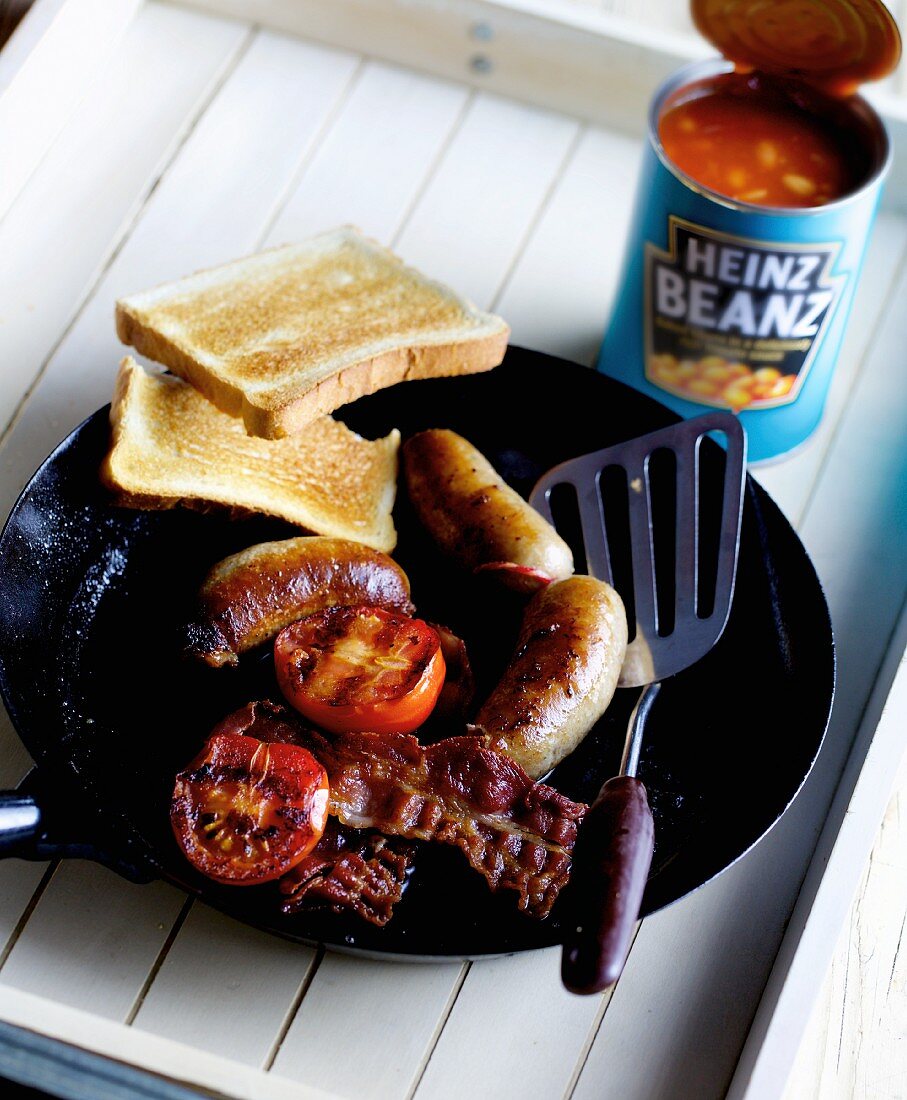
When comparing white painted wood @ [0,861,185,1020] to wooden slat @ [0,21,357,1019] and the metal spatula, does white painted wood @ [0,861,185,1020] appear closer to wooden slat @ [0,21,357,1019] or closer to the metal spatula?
wooden slat @ [0,21,357,1019]

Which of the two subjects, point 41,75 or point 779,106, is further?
point 41,75

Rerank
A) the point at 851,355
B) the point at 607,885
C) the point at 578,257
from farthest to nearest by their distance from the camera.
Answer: the point at 578,257
the point at 851,355
the point at 607,885

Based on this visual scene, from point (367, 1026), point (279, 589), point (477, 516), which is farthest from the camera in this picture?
point (477, 516)

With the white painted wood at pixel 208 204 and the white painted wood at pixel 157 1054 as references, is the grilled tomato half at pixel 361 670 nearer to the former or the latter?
the white painted wood at pixel 157 1054

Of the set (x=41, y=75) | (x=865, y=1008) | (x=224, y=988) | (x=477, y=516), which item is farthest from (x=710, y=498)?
(x=41, y=75)

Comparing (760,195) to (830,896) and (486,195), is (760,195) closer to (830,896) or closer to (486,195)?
(486,195)

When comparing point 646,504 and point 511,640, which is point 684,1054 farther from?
point 646,504

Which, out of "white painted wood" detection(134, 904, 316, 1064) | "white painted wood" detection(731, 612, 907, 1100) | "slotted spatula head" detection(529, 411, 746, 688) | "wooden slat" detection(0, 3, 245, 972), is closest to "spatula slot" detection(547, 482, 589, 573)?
"slotted spatula head" detection(529, 411, 746, 688)
